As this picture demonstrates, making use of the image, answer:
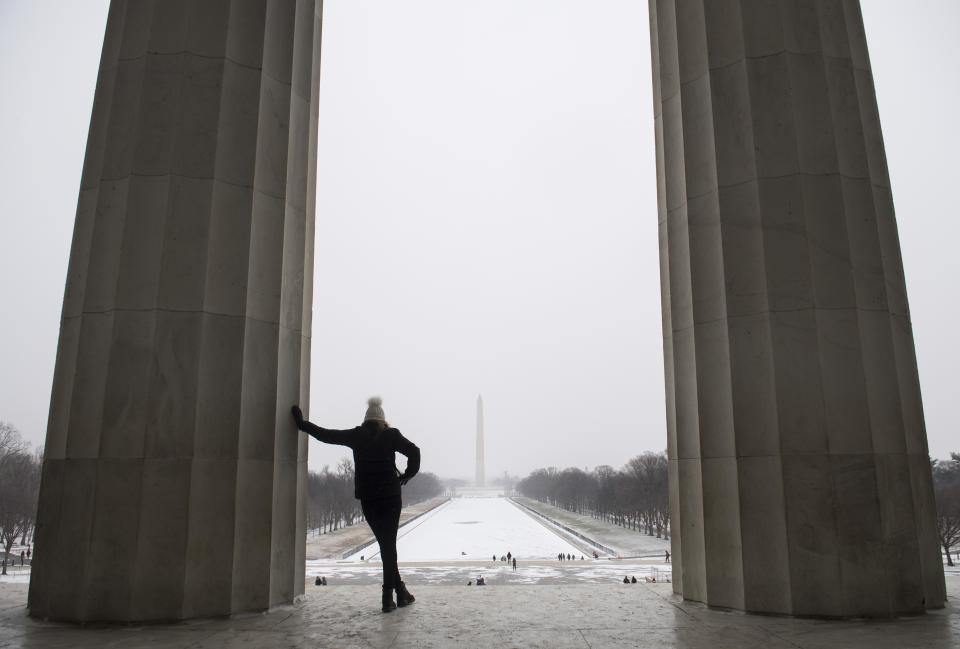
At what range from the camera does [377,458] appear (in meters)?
9.36

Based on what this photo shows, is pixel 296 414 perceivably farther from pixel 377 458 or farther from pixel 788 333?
pixel 788 333

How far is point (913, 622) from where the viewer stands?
835cm

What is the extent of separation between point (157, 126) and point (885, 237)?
11664 mm

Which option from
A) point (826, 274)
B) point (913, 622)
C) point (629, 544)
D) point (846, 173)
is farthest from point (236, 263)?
point (629, 544)

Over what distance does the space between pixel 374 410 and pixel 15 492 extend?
78.1m

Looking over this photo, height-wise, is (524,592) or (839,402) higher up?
(839,402)

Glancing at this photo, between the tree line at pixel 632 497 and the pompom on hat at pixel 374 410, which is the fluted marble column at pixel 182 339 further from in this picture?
the tree line at pixel 632 497

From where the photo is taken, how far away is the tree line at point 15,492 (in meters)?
61.8

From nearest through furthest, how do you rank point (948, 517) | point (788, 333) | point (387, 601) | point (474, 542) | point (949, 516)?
point (387, 601)
point (788, 333)
point (948, 517)
point (474, 542)
point (949, 516)

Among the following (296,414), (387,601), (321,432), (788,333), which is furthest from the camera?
(296,414)

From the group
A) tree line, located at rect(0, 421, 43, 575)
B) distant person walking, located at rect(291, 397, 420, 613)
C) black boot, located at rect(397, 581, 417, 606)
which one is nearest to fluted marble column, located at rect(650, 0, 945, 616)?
black boot, located at rect(397, 581, 417, 606)

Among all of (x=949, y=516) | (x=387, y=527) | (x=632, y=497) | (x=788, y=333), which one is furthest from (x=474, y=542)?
(x=788, y=333)

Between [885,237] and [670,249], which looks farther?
[670,249]

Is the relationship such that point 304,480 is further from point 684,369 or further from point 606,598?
point 684,369
